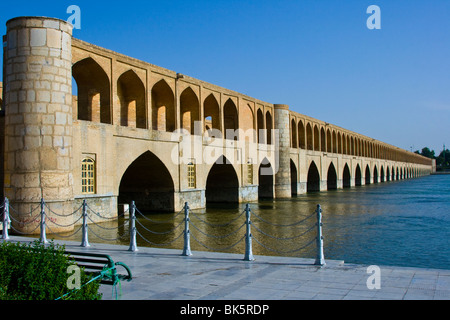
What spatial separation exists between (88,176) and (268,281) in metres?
10.8

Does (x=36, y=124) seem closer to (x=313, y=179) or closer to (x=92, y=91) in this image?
(x=92, y=91)

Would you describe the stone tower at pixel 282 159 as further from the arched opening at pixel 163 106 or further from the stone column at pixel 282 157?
the arched opening at pixel 163 106

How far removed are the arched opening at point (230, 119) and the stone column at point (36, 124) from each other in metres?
14.3

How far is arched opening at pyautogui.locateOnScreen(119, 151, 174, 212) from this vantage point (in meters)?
19.7

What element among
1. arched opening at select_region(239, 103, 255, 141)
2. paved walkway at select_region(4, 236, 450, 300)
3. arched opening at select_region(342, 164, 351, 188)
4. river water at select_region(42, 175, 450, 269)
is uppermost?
arched opening at select_region(239, 103, 255, 141)

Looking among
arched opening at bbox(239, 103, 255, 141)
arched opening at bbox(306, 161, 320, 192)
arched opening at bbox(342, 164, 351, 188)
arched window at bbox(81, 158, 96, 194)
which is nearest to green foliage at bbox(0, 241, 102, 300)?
arched window at bbox(81, 158, 96, 194)

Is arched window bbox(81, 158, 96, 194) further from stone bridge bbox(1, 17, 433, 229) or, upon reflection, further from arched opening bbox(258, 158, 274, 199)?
arched opening bbox(258, 158, 274, 199)

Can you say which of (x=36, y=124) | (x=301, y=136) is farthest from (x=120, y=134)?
(x=301, y=136)

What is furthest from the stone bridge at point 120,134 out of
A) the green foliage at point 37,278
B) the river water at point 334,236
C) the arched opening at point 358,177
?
the arched opening at point 358,177

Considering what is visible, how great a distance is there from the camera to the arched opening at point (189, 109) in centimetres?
2242

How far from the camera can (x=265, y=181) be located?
3031 cm

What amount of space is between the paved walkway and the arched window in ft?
25.7
